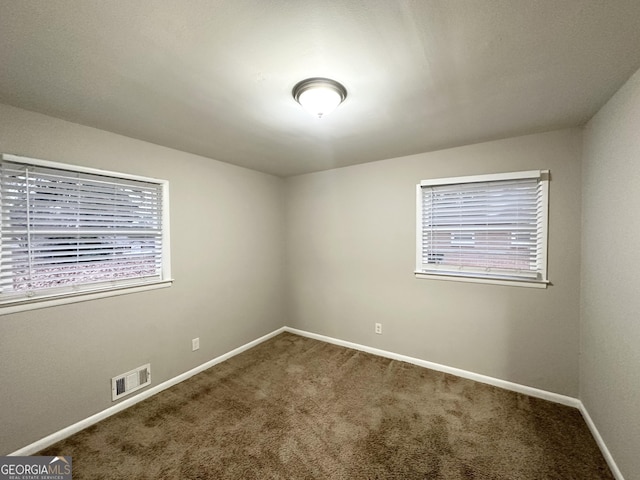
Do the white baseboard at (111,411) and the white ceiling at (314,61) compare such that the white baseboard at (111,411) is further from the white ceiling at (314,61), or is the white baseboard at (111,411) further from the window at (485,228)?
the window at (485,228)

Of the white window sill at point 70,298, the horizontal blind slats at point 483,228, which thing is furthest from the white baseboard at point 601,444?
the white window sill at point 70,298

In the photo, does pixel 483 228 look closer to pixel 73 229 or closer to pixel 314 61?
pixel 314 61

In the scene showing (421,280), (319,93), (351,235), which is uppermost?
(319,93)

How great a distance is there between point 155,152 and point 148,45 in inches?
58.8

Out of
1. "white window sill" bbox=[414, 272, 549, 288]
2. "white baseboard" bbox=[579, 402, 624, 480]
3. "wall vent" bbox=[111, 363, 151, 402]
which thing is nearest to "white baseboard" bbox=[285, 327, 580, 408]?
→ "white baseboard" bbox=[579, 402, 624, 480]

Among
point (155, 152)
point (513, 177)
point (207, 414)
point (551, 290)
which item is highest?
point (155, 152)

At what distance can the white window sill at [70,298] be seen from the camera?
1686mm

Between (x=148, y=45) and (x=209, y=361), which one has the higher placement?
(x=148, y=45)

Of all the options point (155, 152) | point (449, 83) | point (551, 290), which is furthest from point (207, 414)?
point (551, 290)

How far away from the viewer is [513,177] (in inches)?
90.4

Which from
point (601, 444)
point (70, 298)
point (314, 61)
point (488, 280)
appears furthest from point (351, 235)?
point (70, 298)

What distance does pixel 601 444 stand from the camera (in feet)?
5.60

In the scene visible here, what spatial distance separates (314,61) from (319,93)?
0.64 ft

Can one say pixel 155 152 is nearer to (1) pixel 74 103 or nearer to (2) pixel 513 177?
(1) pixel 74 103
